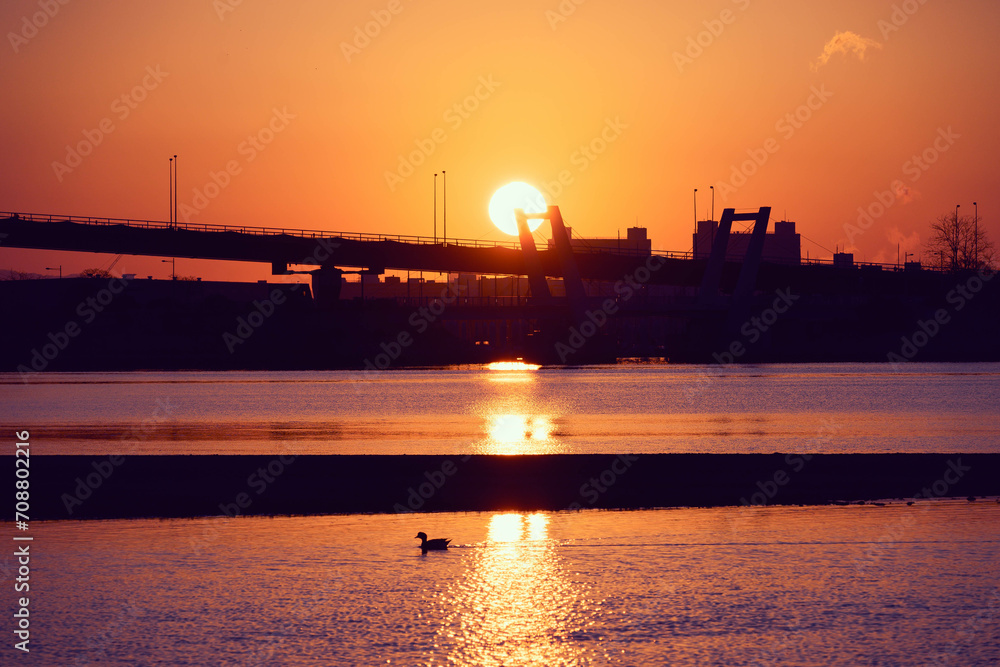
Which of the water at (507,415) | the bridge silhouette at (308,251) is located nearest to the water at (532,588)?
the water at (507,415)

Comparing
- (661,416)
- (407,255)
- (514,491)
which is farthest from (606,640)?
(407,255)

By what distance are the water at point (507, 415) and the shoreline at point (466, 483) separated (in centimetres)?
1003

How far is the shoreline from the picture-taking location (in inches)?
952

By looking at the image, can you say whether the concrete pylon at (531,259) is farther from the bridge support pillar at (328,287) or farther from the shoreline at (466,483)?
the shoreline at (466,483)

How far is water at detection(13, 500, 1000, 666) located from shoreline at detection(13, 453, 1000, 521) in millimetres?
1282

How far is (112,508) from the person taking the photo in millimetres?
23797

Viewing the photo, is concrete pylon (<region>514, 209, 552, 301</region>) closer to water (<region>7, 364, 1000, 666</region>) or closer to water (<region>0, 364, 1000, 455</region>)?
water (<region>0, 364, 1000, 455</region>)

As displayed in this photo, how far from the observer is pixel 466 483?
82.3ft

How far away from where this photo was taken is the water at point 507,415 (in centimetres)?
3972

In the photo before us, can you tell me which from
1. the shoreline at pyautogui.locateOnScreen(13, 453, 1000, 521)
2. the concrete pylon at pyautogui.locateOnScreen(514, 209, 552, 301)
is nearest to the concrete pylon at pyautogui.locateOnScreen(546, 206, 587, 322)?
the concrete pylon at pyautogui.locateOnScreen(514, 209, 552, 301)

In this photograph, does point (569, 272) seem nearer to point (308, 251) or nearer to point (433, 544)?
point (308, 251)

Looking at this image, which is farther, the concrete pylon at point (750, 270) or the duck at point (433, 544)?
the concrete pylon at point (750, 270)

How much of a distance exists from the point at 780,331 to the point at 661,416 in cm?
10188

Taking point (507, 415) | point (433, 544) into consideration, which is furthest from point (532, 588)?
point (507, 415)
